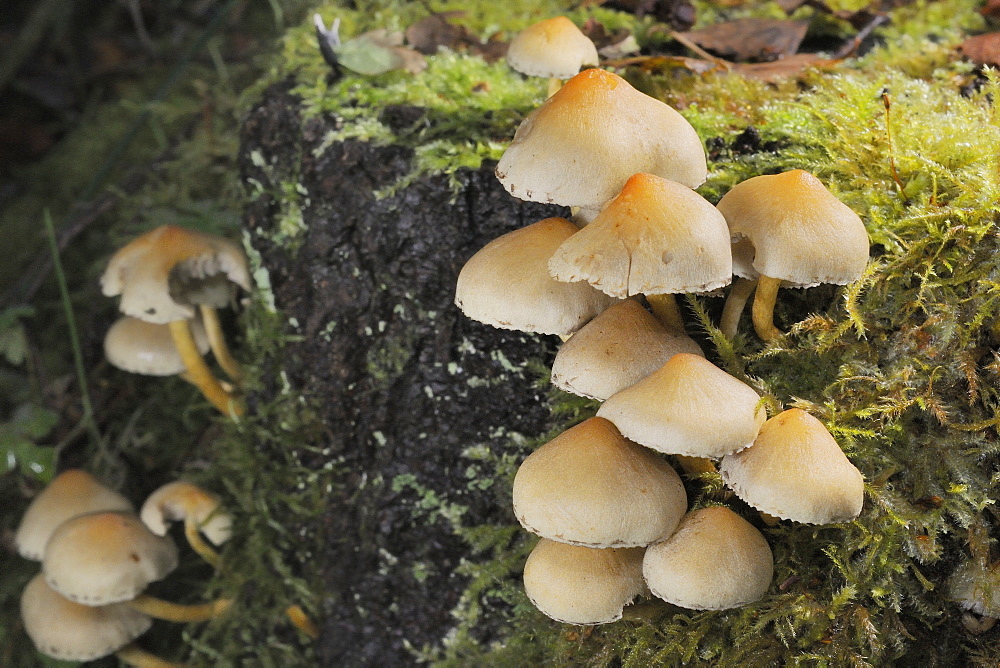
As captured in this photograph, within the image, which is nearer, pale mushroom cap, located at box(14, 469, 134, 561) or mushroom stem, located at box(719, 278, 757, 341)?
mushroom stem, located at box(719, 278, 757, 341)

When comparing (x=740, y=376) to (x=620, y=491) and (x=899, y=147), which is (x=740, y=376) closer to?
(x=620, y=491)

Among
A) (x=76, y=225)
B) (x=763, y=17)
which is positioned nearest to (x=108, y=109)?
(x=76, y=225)

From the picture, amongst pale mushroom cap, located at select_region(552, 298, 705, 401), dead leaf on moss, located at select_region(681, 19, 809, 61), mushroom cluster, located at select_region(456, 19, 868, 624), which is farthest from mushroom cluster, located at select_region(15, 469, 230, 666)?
dead leaf on moss, located at select_region(681, 19, 809, 61)

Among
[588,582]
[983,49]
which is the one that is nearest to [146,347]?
[588,582]

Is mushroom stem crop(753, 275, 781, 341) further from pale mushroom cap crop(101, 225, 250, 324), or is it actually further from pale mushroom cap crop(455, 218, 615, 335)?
pale mushroom cap crop(101, 225, 250, 324)

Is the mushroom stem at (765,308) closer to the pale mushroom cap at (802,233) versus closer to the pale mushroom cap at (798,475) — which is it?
the pale mushroom cap at (802,233)

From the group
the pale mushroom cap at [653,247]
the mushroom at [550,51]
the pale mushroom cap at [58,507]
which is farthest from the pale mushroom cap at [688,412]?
the pale mushroom cap at [58,507]
